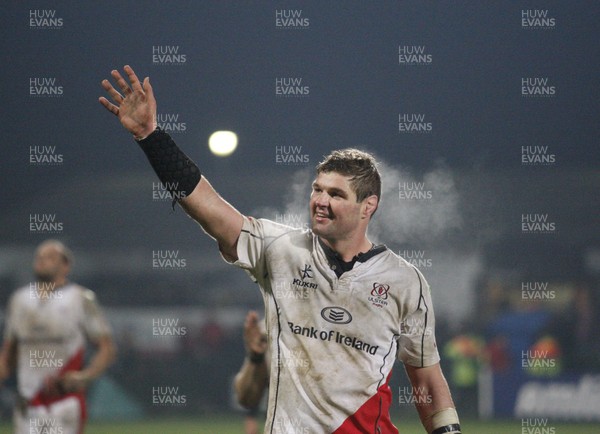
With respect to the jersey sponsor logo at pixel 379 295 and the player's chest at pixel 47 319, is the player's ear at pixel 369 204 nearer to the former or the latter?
the jersey sponsor logo at pixel 379 295

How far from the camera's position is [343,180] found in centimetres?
355

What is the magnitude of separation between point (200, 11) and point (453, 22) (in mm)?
3694

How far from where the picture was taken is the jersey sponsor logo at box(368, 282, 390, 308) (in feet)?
11.7

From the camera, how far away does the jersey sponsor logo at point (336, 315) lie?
3508 mm

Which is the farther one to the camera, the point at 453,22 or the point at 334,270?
the point at 453,22

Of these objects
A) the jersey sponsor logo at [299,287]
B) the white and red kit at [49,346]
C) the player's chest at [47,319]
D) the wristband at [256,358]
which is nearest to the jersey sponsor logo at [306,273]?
the jersey sponsor logo at [299,287]

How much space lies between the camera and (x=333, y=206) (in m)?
3.51

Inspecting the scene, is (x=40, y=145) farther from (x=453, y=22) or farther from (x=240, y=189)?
(x=453, y=22)

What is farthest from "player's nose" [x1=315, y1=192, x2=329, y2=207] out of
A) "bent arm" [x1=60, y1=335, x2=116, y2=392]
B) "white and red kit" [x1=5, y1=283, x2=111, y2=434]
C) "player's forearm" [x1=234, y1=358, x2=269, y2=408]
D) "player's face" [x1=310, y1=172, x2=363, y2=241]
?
"white and red kit" [x1=5, y1=283, x2=111, y2=434]

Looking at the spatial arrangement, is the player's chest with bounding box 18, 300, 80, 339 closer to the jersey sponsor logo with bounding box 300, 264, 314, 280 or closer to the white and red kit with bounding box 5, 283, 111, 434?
the white and red kit with bounding box 5, 283, 111, 434

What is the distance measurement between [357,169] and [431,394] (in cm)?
102

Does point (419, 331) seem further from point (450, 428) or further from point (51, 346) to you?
point (51, 346)

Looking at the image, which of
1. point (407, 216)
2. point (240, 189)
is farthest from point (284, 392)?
point (240, 189)

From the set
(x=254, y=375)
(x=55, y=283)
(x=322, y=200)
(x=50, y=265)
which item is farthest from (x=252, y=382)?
(x=50, y=265)
